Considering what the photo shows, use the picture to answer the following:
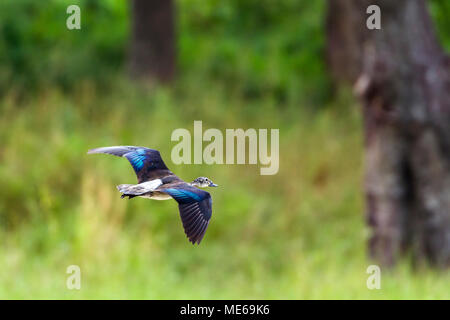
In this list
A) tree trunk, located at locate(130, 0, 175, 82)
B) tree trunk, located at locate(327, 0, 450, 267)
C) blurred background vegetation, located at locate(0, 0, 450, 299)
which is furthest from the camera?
tree trunk, located at locate(130, 0, 175, 82)

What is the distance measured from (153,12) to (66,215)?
3791 millimetres

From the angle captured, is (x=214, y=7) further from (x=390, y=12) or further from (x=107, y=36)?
(x=390, y=12)

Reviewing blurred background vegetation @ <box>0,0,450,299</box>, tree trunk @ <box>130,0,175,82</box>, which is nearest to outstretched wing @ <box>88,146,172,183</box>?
blurred background vegetation @ <box>0,0,450,299</box>

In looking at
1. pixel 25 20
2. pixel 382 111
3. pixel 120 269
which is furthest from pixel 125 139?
pixel 25 20

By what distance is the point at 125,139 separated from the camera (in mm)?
7055

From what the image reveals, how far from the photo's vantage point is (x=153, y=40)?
1000 cm

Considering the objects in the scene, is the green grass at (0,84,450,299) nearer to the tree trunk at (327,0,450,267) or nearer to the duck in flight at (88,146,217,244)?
the tree trunk at (327,0,450,267)

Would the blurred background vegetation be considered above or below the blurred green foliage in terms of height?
below

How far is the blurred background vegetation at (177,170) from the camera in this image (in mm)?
6191

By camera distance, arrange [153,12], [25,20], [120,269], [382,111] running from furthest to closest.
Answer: [25,20] → [153,12] → [382,111] → [120,269]

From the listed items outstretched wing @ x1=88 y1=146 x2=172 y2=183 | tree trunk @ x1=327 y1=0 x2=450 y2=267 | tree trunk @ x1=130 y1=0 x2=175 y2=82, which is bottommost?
outstretched wing @ x1=88 y1=146 x2=172 y2=183

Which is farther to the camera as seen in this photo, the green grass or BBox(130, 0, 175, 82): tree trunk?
BBox(130, 0, 175, 82): tree trunk

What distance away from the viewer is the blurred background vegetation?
6.19 m

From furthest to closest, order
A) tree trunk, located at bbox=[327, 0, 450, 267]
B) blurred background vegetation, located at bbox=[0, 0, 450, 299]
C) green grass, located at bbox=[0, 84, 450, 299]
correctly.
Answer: tree trunk, located at bbox=[327, 0, 450, 267], blurred background vegetation, located at bbox=[0, 0, 450, 299], green grass, located at bbox=[0, 84, 450, 299]
